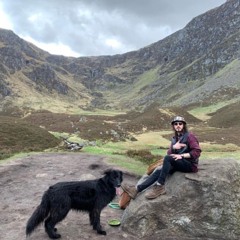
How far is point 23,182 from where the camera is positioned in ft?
68.1

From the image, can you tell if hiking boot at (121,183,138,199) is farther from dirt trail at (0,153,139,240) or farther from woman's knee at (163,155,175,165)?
woman's knee at (163,155,175,165)

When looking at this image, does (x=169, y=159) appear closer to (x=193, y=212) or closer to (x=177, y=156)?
(x=177, y=156)

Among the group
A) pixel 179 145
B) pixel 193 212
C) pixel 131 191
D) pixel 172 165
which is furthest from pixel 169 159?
pixel 131 191

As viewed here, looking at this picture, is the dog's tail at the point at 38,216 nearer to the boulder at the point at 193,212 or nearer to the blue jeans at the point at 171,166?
the boulder at the point at 193,212

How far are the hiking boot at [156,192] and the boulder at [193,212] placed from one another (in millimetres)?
143

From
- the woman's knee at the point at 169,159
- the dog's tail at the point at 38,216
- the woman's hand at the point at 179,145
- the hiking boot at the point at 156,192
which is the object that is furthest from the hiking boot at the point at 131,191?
the dog's tail at the point at 38,216

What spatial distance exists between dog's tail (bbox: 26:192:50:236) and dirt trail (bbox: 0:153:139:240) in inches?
26.3

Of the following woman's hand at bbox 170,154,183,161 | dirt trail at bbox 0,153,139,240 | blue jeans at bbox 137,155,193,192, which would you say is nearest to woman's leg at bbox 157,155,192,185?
blue jeans at bbox 137,155,193,192

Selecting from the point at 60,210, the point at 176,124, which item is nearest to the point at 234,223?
the point at 176,124

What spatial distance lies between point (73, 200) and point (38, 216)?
1257 mm

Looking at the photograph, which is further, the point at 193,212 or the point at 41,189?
the point at 41,189

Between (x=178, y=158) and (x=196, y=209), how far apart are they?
186cm

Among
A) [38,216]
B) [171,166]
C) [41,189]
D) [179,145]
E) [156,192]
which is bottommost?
[41,189]

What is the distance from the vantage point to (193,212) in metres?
12.9
